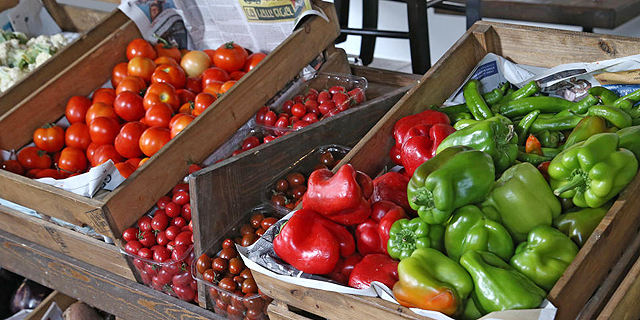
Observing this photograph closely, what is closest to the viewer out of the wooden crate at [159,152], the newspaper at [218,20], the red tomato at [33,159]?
the wooden crate at [159,152]

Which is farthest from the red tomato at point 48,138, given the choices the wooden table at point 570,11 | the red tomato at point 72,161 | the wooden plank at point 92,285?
the wooden table at point 570,11

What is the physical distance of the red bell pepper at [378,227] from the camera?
4.51 feet

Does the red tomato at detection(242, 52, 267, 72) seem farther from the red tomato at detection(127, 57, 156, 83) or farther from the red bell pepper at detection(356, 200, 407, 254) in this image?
the red bell pepper at detection(356, 200, 407, 254)

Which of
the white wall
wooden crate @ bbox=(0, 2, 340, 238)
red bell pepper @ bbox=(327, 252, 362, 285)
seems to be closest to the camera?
red bell pepper @ bbox=(327, 252, 362, 285)

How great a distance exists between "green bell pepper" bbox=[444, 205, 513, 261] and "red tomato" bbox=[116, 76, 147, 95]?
1671mm

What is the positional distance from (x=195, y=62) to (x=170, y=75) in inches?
6.8

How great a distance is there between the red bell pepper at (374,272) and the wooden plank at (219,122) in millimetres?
870

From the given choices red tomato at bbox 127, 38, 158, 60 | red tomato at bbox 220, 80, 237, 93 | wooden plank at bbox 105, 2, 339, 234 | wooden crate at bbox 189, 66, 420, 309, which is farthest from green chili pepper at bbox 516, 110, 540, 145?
red tomato at bbox 127, 38, 158, 60

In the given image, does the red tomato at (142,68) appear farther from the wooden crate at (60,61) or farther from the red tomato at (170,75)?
the wooden crate at (60,61)

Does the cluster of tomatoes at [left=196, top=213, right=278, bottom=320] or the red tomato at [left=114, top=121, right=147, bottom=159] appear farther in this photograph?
the red tomato at [left=114, top=121, right=147, bottom=159]

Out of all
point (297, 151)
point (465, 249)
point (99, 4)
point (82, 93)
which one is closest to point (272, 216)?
point (297, 151)

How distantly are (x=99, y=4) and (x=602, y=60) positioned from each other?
4006 millimetres

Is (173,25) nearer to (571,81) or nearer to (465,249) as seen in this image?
(571,81)

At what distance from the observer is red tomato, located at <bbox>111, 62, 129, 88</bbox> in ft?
8.78
